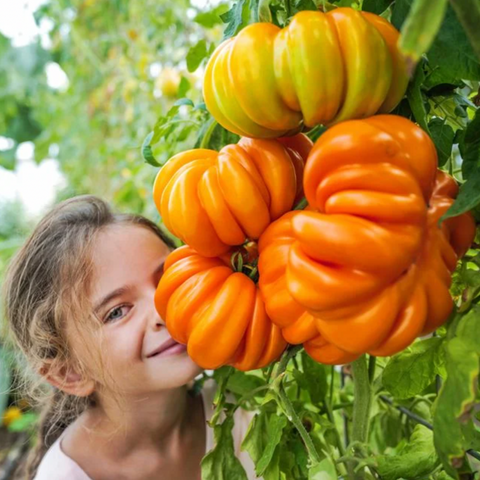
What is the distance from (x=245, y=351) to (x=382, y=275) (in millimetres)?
177

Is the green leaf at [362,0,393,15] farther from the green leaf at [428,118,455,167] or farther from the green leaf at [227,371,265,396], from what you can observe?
the green leaf at [227,371,265,396]

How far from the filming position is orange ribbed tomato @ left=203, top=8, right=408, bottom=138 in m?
0.41

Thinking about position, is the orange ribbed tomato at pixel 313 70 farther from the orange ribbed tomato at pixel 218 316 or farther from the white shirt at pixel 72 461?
the white shirt at pixel 72 461

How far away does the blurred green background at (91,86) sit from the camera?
1800 millimetres

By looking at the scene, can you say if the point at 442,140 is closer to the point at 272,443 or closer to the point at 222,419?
A: the point at 272,443

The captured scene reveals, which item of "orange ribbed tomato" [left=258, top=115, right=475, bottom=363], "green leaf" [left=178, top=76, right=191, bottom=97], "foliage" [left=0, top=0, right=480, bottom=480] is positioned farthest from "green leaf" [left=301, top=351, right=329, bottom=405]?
"green leaf" [left=178, top=76, right=191, bottom=97]

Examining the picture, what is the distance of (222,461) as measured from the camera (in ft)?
2.19

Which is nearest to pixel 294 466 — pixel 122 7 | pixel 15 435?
pixel 122 7

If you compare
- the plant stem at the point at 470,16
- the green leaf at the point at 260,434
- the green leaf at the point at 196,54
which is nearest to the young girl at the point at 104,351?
the green leaf at the point at 260,434

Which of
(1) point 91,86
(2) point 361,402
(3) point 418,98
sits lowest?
(1) point 91,86

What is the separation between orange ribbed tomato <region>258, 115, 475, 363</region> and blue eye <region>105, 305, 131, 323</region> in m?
0.40

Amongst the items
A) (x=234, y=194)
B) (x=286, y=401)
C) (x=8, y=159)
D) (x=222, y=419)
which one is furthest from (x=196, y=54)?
(x=8, y=159)

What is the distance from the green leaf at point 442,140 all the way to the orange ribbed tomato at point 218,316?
0.65 ft

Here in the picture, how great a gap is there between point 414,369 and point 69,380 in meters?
0.54
